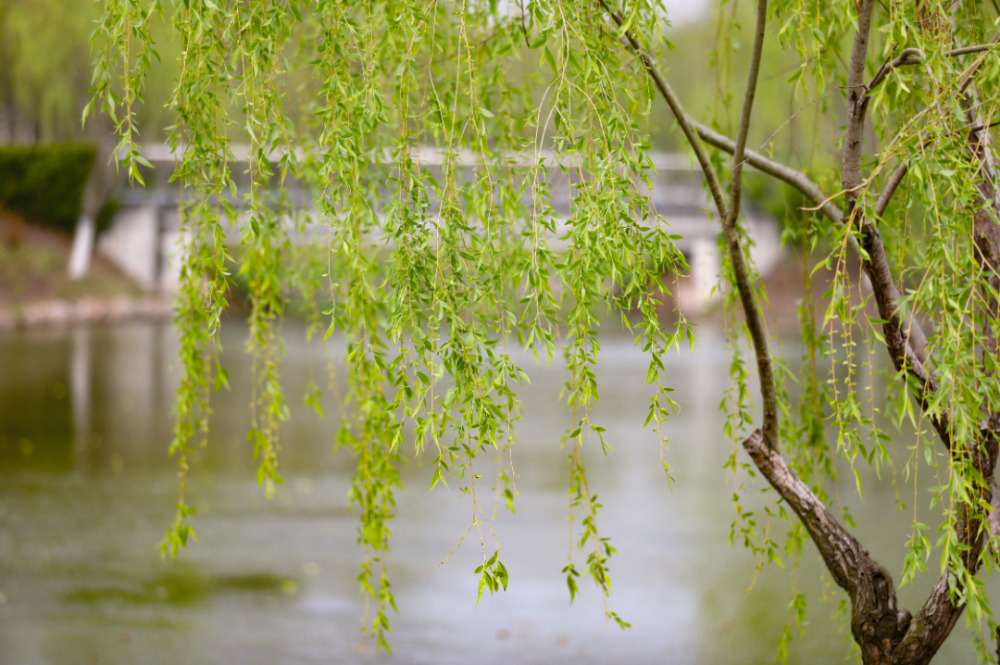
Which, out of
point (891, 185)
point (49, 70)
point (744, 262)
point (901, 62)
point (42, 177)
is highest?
point (49, 70)

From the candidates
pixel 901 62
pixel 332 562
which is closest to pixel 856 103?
pixel 901 62

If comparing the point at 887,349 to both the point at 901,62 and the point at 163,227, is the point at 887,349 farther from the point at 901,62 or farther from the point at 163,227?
the point at 163,227

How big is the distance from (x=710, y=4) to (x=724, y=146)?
17597mm

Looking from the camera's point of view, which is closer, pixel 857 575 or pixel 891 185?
pixel 891 185

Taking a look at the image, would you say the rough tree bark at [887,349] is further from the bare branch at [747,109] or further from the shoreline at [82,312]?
the shoreline at [82,312]

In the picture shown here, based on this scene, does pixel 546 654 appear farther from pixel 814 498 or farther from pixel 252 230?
pixel 252 230

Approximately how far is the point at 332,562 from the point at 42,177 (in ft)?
53.2

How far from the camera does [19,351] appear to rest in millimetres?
12383

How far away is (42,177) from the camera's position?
17703 mm

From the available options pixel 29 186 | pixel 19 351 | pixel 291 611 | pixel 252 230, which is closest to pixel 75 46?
pixel 29 186

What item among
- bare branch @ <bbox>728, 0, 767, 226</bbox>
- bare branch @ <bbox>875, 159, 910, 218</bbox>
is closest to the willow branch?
bare branch @ <bbox>728, 0, 767, 226</bbox>

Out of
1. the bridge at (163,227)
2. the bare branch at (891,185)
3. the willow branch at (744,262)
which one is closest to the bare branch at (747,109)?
the willow branch at (744,262)

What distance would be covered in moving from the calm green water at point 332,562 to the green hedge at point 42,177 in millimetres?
10969

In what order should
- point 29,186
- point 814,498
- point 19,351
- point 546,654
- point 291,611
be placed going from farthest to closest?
point 29,186 → point 19,351 → point 291,611 → point 546,654 → point 814,498
